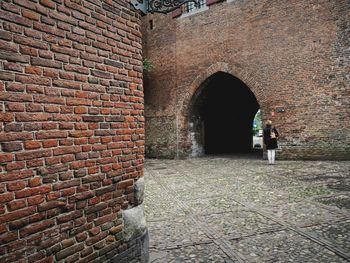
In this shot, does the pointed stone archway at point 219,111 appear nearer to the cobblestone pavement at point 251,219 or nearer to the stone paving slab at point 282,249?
the cobblestone pavement at point 251,219

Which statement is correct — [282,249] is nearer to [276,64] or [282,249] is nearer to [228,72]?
[276,64]

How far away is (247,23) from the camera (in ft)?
37.9

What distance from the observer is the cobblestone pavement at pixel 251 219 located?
3.17 m

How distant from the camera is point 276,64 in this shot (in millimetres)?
10953

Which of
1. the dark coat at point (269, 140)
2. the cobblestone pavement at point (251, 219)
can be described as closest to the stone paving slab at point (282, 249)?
the cobblestone pavement at point (251, 219)

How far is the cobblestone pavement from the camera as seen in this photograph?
3.17m

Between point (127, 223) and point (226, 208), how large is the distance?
7.98 ft

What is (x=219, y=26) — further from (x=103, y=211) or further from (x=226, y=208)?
(x=103, y=211)

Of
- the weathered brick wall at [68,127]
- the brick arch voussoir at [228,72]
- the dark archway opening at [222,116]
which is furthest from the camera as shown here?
the dark archway opening at [222,116]

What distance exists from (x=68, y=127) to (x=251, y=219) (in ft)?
10.3

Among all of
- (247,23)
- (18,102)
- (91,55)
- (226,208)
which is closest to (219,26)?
(247,23)

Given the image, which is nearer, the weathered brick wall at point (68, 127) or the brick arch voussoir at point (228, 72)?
the weathered brick wall at point (68, 127)

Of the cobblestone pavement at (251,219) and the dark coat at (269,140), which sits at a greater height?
the dark coat at (269,140)

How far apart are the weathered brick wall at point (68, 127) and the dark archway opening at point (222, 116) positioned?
33.6ft
